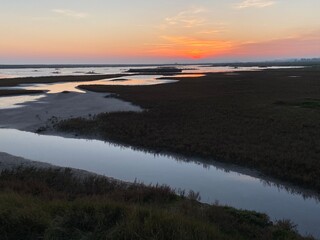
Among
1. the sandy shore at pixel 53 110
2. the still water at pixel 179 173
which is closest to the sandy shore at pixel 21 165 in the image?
the still water at pixel 179 173

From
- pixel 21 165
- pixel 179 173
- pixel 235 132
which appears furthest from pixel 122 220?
pixel 235 132

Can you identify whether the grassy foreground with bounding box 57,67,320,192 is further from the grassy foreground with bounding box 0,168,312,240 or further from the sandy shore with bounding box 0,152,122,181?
the sandy shore with bounding box 0,152,122,181

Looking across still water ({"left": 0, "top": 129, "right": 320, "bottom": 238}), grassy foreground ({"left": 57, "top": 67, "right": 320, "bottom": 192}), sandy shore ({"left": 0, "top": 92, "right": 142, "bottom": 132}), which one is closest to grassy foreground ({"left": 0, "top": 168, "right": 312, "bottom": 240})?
still water ({"left": 0, "top": 129, "right": 320, "bottom": 238})

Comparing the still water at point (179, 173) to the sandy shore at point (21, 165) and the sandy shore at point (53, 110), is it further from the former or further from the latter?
the sandy shore at point (53, 110)

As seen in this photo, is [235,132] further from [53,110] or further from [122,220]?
[53,110]

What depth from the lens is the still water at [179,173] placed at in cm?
1149

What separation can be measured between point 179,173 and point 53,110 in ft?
74.2

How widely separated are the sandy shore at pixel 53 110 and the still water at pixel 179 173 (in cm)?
462

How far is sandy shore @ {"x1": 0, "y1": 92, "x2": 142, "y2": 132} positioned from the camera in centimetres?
2867

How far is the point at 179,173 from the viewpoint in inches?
615

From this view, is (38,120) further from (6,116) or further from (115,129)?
(115,129)

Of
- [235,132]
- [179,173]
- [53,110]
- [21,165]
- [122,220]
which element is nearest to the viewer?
[122,220]

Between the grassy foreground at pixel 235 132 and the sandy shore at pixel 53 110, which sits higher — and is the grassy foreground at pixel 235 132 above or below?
above

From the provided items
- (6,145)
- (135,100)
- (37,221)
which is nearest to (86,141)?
(6,145)
